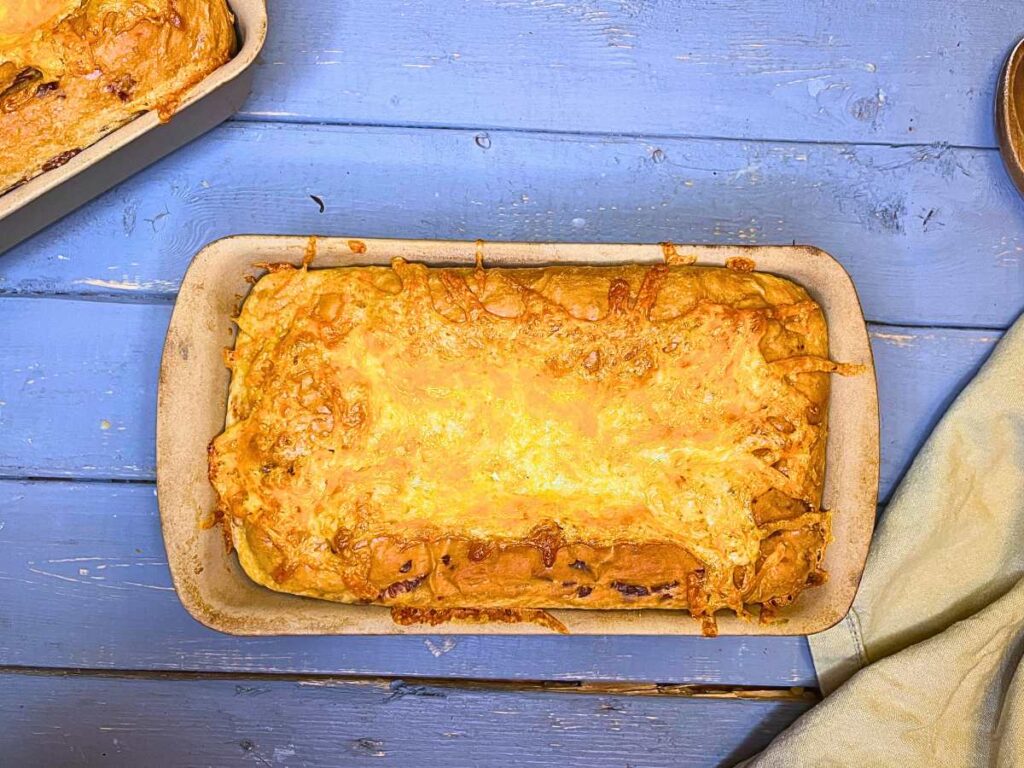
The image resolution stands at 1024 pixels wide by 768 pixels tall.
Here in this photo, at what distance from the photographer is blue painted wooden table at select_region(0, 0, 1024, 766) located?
2.06 metres

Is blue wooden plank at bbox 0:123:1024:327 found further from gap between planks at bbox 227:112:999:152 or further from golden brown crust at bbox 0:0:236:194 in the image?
golden brown crust at bbox 0:0:236:194

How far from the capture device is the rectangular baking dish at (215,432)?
1.73m

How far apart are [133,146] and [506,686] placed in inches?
64.1

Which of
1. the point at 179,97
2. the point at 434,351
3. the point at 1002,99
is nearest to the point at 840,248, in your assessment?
the point at 1002,99

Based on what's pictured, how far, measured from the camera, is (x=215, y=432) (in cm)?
181

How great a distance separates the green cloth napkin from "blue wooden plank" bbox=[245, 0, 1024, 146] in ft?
2.39

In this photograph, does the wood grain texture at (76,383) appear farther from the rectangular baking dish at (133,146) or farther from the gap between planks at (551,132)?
the gap between planks at (551,132)

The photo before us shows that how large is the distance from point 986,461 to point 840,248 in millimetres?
657

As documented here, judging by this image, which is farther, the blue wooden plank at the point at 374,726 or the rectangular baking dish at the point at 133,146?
the blue wooden plank at the point at 374,726

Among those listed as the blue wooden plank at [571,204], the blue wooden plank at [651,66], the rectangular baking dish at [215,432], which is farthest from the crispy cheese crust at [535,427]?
the blue wooden plank at [651,66]

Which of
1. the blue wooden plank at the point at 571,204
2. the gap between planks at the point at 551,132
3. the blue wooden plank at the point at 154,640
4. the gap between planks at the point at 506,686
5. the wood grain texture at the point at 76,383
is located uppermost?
the gap between planks at the point at 551,132

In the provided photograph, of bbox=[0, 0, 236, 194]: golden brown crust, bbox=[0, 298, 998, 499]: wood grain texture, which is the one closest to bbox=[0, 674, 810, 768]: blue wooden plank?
bbox=[0, 298, 998, 499]: wood grain texture

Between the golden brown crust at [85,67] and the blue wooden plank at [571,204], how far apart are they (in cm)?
28

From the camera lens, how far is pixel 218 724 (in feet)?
6.86
